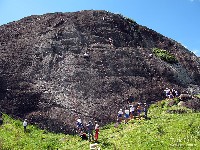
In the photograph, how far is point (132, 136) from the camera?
3953cm

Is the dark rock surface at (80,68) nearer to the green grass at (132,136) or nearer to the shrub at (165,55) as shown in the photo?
the shrub at (165,55)

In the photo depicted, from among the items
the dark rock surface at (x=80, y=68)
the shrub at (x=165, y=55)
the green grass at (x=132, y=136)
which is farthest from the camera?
the shrub at (x=165, y=55)

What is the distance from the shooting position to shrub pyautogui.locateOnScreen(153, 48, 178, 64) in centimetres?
7256

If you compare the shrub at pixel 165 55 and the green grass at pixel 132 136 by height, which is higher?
the shrub at pixel 165 55

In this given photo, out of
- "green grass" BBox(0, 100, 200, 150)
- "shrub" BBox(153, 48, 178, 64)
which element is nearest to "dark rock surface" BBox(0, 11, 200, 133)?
"shrub" BBox(153, 48, 178, 64)

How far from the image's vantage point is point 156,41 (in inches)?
3187

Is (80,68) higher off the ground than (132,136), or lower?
higher

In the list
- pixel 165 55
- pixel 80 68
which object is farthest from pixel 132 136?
pixel 165 55

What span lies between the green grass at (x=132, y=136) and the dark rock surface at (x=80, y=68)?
3.99m

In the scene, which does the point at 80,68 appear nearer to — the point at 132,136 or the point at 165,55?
the point at 165,55

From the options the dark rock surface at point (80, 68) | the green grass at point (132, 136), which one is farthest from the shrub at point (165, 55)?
the green grass at point (132, 136)

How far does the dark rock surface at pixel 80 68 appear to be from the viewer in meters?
53.8

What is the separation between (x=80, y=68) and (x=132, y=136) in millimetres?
23902

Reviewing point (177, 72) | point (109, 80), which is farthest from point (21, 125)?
point (177, 72)
